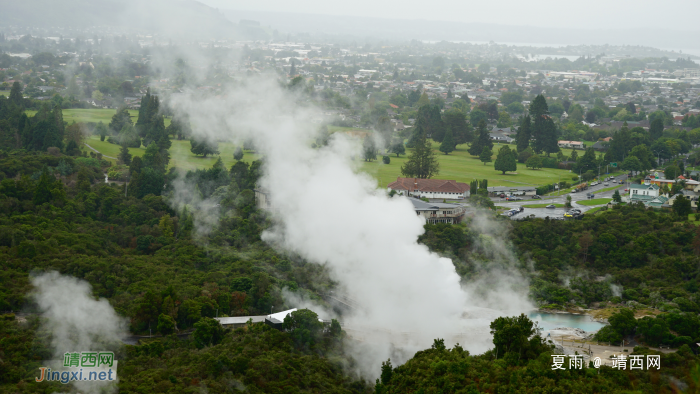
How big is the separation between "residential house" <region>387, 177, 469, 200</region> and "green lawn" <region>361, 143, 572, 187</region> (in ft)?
4.37

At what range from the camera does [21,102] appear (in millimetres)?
53625

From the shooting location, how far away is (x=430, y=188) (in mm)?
39062

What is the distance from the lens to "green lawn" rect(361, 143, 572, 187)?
4413cm

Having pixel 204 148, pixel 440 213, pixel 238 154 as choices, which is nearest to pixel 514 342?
pixel 440 213

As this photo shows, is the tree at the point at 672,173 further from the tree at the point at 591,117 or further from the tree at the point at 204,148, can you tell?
the tree at the point at 591,117

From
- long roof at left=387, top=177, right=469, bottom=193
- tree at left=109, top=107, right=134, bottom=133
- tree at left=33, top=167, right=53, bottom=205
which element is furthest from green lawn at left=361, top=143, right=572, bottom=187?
tree at left=109, top=107, right=134, bottom=133

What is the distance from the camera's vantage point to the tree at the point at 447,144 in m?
54.9

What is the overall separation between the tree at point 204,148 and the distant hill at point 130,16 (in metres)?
18.2

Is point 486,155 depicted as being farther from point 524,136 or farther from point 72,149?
point 72,149

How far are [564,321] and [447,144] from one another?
104ft

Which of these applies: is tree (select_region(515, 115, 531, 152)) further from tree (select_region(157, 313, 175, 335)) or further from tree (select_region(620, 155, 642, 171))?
tree (select_region(157, 313, 175, 335))

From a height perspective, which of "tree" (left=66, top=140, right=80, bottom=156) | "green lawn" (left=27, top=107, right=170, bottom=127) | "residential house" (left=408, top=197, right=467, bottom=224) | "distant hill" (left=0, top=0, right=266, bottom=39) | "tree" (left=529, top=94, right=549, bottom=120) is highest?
"distant hill" (left=0, top=0, right=266, bottom=39)

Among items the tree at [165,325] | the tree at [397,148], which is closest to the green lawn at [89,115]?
the tree at [397,148]

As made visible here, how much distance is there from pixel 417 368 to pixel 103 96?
55.8m
